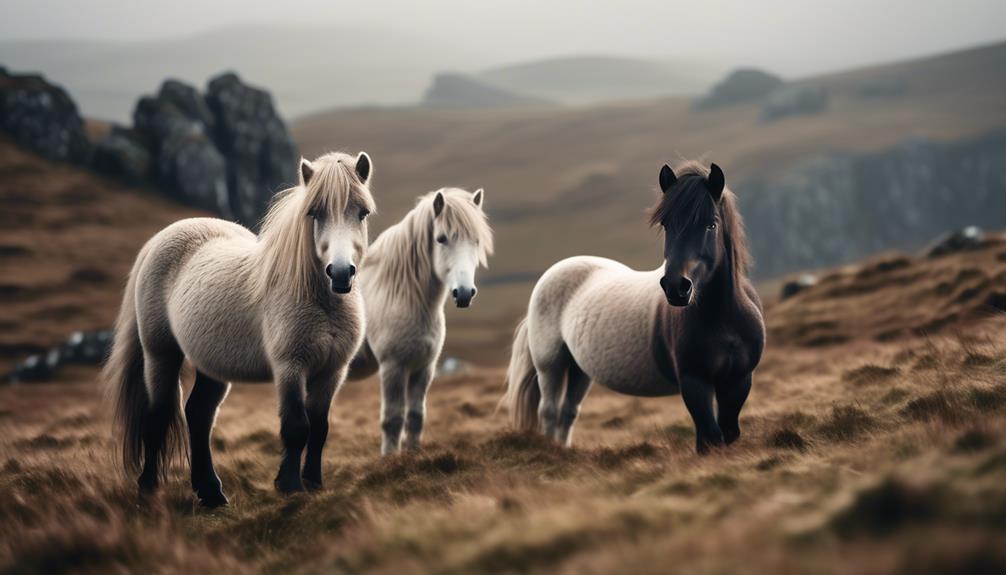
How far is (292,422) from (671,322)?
10.9 feet

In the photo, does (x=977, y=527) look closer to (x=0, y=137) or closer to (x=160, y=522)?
(x=160, y=522)

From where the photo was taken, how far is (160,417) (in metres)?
6.83

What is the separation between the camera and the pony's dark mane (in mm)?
6215

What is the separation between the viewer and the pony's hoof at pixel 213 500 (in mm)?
6512

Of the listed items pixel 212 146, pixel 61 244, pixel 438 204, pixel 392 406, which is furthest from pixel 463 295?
pixel 212 146

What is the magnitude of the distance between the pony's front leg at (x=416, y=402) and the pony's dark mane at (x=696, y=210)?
11.7ft

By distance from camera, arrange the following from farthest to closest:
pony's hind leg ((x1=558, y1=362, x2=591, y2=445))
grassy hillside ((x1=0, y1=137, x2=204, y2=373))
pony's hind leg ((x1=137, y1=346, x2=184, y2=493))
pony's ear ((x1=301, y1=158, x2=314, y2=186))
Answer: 1. grassy hillside ((x1=0, y1=137, x2=204, y2=373))
2. pony's hind leg ((x1=558, y1=362, x2=591, y2=445))
3. pony's hind leg ((x1=137, y1=346, x2=184, y2=493))
4. pony's ear ((x1=301, y1=158, x2=314, y2=186))

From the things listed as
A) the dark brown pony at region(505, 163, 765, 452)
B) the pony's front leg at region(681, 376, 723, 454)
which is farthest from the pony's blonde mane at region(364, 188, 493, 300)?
the pony's front leg at region(681, 376, 723, 454)

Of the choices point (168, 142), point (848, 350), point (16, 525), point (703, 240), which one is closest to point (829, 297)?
point (848, 350)

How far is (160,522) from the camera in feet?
17.7

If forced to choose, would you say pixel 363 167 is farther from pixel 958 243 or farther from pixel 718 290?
pixel 958 243

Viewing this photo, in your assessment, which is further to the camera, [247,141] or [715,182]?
[247,141]

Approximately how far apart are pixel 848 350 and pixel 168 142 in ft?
192

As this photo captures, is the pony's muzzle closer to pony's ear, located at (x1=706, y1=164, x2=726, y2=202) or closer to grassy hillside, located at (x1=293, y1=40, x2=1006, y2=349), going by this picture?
pony's ear, located at (x1=706, y1=164, x2=726, y2=202)
